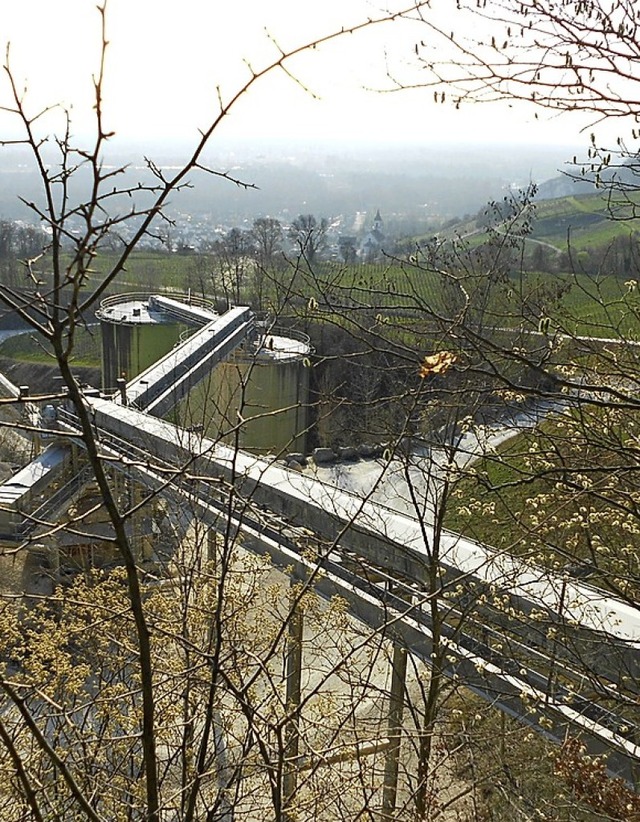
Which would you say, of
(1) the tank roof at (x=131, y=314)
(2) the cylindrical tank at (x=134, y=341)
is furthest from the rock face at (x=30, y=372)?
(2) the cylindrical tank at (x=134, y=341)

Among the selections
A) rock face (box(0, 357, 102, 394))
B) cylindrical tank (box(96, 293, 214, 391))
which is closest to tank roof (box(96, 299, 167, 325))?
cylindrical tank (box(96, 293, 214, 391))

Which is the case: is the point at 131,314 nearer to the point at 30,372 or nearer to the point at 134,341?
the point at 134,341

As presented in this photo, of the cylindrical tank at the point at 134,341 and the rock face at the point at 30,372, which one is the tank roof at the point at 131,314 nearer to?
the cylindrical tank at the point at 134,341

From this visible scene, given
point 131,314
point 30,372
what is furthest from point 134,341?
point 30,372

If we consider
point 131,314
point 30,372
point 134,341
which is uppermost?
point 131,314

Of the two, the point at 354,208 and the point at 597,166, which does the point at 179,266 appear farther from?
the point at 354,208

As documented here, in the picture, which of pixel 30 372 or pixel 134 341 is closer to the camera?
pixel 134 341

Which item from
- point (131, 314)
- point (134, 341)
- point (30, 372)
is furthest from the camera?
point (30, 372)

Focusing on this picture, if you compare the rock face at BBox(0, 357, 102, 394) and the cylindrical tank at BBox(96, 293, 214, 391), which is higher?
the cylindrical tank at BBox(96, 293, 214, 391)

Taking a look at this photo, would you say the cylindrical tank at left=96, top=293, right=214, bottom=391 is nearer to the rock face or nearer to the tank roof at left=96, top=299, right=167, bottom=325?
the tank roof at left=96, top=299, right=167, bottom=325

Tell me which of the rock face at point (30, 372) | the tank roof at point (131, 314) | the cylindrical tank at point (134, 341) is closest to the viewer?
the cylindrical tank at point (134, 341)

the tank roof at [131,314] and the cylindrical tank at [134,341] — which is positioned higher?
the tank roof at [131,314]

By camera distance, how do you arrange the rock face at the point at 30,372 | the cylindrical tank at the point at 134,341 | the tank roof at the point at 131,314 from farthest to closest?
1. the rock face at the point at 30,372
2. the tank roof at the point at 131,314
3. the cylindrical tank at the point at 134,341
